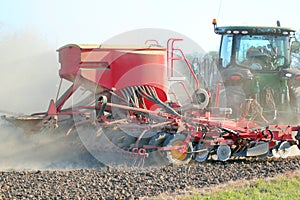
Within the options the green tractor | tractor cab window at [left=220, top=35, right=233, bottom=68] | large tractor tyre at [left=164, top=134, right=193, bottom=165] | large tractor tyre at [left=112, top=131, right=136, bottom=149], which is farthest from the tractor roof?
large tractor tyre at [left=112, top=131, right=136, bottom=149]

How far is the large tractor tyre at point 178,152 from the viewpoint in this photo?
28.3 feet

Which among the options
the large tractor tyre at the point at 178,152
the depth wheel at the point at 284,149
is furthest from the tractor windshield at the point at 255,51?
the large tractor tyre at the point at 178,152

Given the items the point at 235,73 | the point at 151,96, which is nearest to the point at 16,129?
the point at 151,96

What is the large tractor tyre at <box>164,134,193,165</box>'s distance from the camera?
8625mm

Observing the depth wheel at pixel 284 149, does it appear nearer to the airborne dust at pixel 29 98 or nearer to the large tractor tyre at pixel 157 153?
the large tractor tyre at pixel 157 153

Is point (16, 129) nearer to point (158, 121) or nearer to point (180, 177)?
point (158, 121)

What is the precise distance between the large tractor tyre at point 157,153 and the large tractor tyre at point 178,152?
0.09 metres

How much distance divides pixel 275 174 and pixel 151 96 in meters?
2.46

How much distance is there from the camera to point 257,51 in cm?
977

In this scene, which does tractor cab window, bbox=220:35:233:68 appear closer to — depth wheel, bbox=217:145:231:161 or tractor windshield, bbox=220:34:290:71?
tractor windshield, bbox=220:34:290:71

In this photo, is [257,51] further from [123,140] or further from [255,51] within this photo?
[123,140]

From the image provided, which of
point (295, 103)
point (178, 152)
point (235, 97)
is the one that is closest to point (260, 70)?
point (235, 97)

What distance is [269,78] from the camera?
9.81 m

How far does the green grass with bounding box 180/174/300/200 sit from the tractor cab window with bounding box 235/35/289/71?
2991mm
